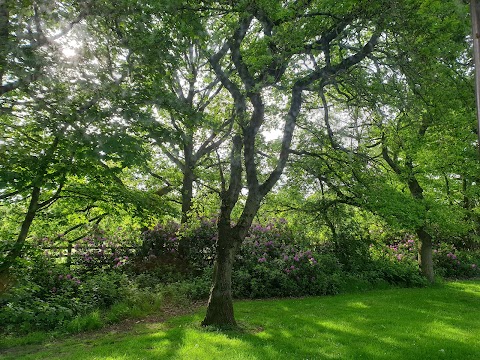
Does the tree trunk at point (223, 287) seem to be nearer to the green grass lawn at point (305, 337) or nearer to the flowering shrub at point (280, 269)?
the green grass lawn at point (305, 337)

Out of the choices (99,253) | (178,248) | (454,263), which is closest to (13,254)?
(99,253)

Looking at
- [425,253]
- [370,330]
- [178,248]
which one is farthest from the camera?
[425,253]

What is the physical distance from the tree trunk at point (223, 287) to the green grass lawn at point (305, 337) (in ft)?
1.10

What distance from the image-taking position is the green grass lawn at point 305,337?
19.1 feet

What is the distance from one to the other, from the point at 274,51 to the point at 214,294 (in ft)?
16.1

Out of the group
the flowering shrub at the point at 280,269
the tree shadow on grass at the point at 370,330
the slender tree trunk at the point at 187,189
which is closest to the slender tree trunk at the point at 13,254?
the tree shadow on grass at the point at 370,330

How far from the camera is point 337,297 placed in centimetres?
1085

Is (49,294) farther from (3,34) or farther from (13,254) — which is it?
(3,34)

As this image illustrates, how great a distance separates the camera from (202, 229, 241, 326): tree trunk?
726cm

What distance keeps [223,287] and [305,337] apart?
180 cm

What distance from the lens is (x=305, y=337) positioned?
6.69 metres

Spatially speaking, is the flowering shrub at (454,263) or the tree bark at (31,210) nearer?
the tree bark at (31,210)

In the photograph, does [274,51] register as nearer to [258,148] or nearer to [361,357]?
[258,148]

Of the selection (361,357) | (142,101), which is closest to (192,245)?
(142,101)
